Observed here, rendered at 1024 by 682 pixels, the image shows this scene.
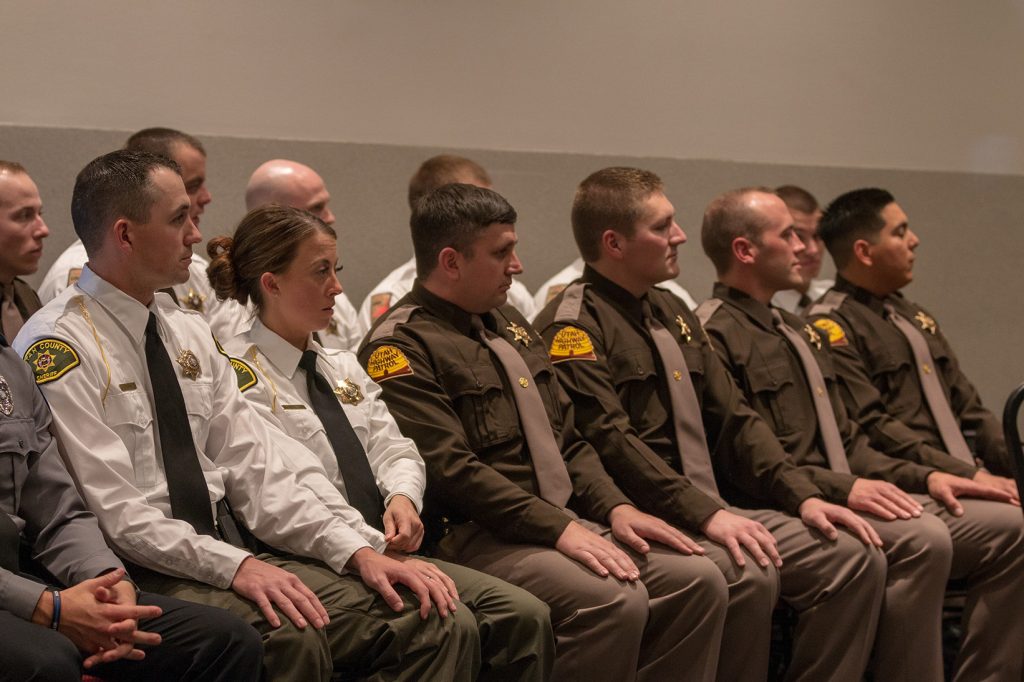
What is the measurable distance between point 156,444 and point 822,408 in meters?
2.12

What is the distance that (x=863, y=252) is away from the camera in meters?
4.38

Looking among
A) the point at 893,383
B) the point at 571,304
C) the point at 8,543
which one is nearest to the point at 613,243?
the point at 571,304

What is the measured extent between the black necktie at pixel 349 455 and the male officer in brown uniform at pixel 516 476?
19 centimetres

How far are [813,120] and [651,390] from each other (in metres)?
2.47

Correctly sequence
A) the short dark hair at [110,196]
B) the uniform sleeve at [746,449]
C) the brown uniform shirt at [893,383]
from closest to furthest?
the short dark hair at [110,196]
the uniform sleeve at [746,449]
the brown uniform shirt at [893,383]

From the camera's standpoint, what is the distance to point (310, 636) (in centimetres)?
231

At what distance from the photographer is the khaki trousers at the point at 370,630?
7.72 ft

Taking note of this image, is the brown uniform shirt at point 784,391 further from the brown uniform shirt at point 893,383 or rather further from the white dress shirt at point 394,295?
the white dress shirt at point 394,295

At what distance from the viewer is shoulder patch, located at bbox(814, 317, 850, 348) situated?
13.6 feet

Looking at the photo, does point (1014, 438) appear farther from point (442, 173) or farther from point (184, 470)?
point (442, 173)

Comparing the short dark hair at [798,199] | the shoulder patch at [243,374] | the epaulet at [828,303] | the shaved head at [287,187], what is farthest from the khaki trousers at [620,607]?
the short dark hair at [798,199]

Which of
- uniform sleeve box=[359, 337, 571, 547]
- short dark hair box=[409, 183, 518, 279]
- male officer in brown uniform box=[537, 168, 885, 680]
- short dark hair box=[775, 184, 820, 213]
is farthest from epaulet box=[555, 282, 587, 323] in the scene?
short dark hair box=[775, 184, 820, 213]

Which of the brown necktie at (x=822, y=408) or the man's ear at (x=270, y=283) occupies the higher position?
the man's ear at (x=270, y=283)

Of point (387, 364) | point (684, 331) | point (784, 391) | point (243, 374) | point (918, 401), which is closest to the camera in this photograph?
point (243, 374)
